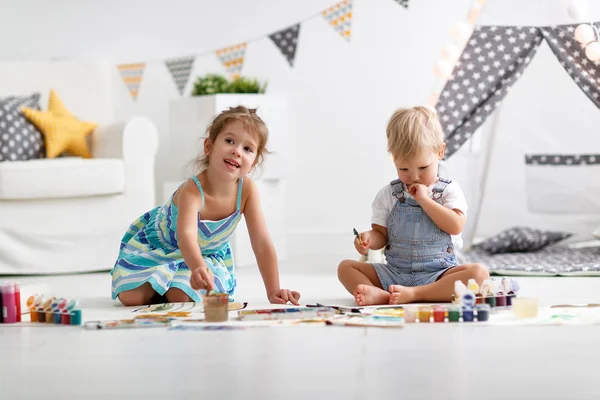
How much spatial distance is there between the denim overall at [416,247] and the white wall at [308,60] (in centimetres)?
180

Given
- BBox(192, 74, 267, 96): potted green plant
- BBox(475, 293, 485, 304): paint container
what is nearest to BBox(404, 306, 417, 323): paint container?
BBox(475, 293, 485, 304): paint container

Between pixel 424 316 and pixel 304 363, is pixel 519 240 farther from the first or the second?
pixel 304 363

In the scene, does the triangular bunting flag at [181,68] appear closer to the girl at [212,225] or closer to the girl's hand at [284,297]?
the girl at [212,225]

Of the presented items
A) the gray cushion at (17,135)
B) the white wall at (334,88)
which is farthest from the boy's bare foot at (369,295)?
the white wall at (334,88)

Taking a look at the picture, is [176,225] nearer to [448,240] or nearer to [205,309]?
[205,309]

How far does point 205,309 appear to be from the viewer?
1969 mm

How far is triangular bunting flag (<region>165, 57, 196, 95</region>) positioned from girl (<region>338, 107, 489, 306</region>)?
6.77 feet

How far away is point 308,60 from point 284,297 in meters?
2.15

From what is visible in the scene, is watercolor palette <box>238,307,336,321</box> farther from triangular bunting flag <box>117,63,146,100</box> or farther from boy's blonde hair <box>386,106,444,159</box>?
triangular bunting flag <box>117,63,146,100</box>

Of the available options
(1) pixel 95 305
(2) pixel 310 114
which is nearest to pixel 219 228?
(1) pixel 95 305

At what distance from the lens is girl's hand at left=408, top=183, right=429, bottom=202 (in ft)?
7.57

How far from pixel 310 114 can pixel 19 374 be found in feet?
9.45

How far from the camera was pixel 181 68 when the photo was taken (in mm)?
4281

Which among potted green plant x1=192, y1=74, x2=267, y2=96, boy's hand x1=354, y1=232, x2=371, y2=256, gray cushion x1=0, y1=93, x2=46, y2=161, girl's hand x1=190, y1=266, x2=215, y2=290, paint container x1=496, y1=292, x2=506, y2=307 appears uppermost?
potted green plant x1=192, y1=74, x2=267, y2=96
